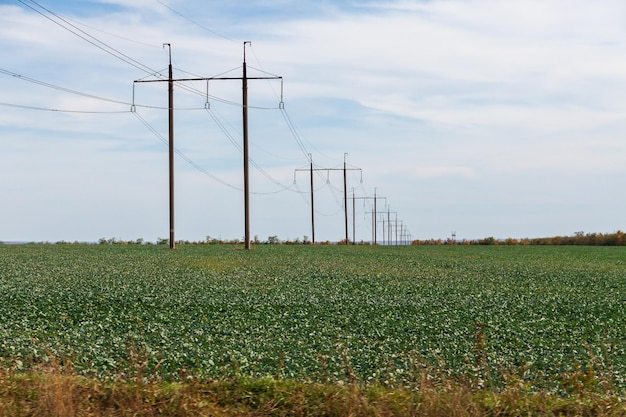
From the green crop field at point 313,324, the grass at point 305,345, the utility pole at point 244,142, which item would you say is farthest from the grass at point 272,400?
the utility pole at point 244,142

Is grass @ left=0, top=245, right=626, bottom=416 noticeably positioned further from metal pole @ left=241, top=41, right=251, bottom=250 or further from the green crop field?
metal pole @ left=241, top=41, right=251, bottom=250

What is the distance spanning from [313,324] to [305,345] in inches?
89.0

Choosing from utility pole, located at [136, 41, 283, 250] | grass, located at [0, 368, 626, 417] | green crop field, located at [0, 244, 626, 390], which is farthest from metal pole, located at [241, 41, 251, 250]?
grass, located at [0, 368, 626, 417]

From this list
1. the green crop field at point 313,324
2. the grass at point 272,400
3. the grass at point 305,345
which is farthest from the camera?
the green crop field at point 313,324

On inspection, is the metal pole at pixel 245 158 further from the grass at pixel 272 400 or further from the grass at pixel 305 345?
the grass at pixel 272 400

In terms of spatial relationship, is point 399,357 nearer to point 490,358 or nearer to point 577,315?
point 490,358

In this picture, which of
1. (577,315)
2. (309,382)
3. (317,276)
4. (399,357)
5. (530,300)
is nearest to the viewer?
(309,382)

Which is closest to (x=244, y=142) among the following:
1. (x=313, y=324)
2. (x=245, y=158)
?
(x=245, y=158)

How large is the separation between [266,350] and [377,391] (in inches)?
127

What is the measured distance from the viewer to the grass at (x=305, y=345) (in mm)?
8672

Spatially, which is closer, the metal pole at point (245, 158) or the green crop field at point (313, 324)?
the green crop field at point (313, 324)

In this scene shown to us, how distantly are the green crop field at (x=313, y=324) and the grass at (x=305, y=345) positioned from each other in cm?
4

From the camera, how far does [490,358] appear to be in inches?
449

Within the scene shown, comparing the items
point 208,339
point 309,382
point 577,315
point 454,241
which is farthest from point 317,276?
point 454,241
